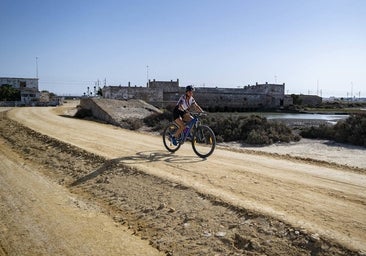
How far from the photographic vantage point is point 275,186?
7355mm

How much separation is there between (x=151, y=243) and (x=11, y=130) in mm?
16917

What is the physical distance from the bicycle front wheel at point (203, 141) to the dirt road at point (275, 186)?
0.25 metres

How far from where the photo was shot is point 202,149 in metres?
10.9

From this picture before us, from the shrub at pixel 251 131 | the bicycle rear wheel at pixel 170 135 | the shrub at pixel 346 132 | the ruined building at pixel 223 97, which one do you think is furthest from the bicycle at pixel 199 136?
the ruined building at pixel 223 97

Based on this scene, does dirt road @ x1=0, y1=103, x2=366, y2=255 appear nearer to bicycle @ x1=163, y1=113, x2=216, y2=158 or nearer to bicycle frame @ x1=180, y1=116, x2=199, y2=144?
bicycle @ x1=163, y1=113, x2=216, y2=158

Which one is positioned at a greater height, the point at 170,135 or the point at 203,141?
the point at 170,135

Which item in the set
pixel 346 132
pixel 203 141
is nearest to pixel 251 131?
pixel 346 132

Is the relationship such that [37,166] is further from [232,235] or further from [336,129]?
[336,129]

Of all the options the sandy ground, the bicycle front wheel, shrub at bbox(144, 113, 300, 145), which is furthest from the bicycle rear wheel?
shrub at bbox(144, 113, 300, 145)

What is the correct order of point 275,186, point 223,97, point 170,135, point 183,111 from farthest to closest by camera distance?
point 223,97 → point 170,135 → point 183,111 → point 275,186

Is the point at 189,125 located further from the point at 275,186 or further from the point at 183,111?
the point at 275,186

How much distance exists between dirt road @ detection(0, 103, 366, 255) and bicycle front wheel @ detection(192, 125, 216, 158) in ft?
0.83

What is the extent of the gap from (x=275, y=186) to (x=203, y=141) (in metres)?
3.81

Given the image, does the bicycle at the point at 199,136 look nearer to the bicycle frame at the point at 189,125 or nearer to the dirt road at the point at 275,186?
the bicycle frame at the point at 189,125
